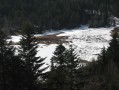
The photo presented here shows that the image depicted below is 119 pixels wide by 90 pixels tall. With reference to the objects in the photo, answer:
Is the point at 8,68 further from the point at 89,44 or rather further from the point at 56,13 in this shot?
the point at 56,13

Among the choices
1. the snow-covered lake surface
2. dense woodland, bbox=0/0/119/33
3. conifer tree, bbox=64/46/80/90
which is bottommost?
conifer tree, bbox=64/46/80/90

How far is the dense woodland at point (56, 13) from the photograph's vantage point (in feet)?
308

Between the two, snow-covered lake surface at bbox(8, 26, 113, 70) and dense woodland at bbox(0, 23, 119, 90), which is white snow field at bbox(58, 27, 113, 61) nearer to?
snow-covered lake surface at bbox(8, 26, 113, 70)

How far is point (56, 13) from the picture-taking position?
101875mm

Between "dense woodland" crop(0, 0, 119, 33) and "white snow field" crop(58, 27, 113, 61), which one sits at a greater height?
"dense woodland" crop(0, 0, 119, 33)

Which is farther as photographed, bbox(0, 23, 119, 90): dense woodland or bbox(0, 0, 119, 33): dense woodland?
bbox(0, 0, 119, 33): dense woodland

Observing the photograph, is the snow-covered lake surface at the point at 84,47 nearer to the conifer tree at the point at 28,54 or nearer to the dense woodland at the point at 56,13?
the dense woodland at the point at 56,13

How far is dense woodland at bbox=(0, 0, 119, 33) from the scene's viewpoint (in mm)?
93875

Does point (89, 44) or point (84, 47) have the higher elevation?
point (89, 44)

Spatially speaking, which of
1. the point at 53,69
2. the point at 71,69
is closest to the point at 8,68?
the point at 71,69

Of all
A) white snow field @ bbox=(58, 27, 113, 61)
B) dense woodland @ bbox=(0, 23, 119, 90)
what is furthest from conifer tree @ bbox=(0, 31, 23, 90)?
white snow field @ bbox=(58, 27, 113, 61)

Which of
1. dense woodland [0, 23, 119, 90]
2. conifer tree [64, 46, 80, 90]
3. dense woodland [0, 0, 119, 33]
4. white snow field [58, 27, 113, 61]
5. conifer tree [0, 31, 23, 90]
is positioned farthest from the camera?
dense woodland [0, 0, 119, 33]

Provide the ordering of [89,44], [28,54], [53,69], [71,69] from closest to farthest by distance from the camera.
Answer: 1. [28,54]
2. [71,69]
3. [53,69]
4. [89,44]

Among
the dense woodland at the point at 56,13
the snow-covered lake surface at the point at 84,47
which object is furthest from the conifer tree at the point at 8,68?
the dense woodland at the point at 56,13
